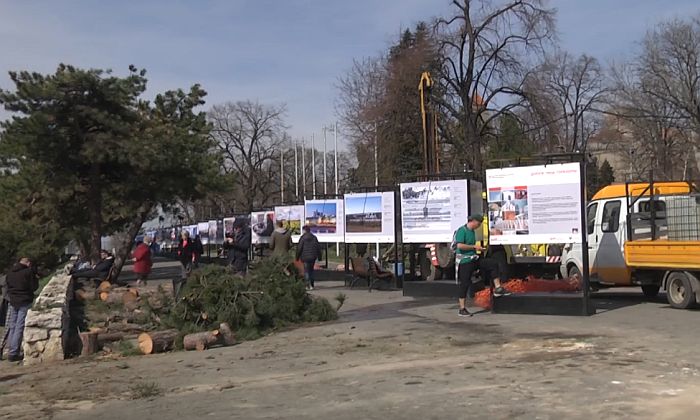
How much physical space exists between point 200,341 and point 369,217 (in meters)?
11.0

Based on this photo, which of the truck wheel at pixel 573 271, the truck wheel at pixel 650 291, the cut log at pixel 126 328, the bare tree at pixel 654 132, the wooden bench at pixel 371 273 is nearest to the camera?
the cut log at pixel 126 328

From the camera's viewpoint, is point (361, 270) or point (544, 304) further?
point (361, 270)

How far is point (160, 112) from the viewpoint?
2853 centimetres

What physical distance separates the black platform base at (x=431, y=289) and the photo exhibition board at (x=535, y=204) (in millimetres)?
3128

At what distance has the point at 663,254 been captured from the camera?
13648 mm

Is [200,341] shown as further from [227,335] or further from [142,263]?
[142,263]

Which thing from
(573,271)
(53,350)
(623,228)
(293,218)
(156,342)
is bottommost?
(53,350)

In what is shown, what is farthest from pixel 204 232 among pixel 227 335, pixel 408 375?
pixel 408 375

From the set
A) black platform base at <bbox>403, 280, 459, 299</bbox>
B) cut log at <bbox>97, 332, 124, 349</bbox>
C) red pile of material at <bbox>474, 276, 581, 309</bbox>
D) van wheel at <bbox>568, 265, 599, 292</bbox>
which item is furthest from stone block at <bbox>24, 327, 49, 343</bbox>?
van wheel at <bbox>568, 265, 599, 292</bbox>

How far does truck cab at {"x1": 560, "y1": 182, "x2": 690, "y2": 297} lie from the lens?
48.3 ft

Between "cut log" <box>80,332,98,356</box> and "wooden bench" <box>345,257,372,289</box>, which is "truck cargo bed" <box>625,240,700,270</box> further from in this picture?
"cut log" <box>80,332,98,356</box>

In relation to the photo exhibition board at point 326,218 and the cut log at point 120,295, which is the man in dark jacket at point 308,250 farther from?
the cut log at point 120,295

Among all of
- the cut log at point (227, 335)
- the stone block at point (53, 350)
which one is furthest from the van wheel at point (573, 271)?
the stone block at point (53, 350)

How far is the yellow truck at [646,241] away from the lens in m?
13.4
